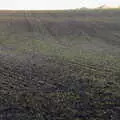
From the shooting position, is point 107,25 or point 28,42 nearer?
point 28,42

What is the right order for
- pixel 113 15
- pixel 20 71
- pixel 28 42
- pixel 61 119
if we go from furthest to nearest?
pixel 113 15
pixel 28 42
pixel 20 71
pixel 61 119

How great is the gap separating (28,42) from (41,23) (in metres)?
5.11

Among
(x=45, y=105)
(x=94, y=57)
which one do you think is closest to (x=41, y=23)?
(x=94, y=57)

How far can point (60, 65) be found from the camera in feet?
44.8

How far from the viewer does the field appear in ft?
28.6

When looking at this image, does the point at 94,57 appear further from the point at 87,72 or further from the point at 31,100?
the point at 31,100

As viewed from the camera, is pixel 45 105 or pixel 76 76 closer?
pixel 45 105

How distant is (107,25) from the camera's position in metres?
23.8

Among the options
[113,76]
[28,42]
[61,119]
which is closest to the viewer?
→ [61,119]

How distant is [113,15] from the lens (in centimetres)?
2567

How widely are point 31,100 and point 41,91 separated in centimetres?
91

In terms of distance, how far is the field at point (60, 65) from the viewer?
344 inches

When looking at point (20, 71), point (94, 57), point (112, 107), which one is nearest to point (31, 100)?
point (112, 107)

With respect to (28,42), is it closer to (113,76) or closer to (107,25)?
(107,25)
